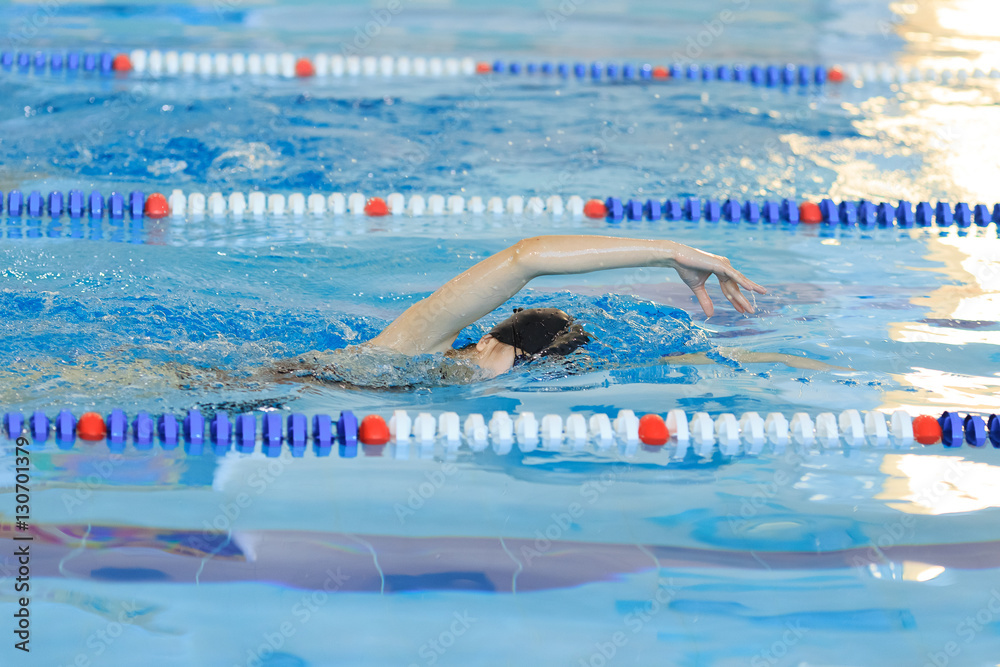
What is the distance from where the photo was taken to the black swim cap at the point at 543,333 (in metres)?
3.01

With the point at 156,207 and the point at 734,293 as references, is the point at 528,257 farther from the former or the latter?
the point at 156,207

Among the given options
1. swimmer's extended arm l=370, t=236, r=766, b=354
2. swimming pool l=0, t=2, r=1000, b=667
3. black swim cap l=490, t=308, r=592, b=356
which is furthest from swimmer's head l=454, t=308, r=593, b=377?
swimmer's extended arm l=370, t=236, r=766, b=354

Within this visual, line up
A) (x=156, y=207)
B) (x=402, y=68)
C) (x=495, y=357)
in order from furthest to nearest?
(x=402, y=68) → (x=156, y=207) → (x=495, y=357)

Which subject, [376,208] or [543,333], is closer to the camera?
[543,333]

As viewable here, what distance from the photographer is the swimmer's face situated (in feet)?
10.2

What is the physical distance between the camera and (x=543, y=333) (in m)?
3.03

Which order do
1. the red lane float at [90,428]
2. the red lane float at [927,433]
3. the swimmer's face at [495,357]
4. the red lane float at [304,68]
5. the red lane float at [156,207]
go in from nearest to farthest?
the red lane float at [90,428] < the red lane float at [927,433] < the swimmer's face at [495,357] < the red lane float at [156,207] < the red lane float at [304,68]

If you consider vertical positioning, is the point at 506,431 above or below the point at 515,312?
below

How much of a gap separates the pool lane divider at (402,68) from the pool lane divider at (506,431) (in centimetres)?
454

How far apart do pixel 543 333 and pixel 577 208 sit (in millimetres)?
1910

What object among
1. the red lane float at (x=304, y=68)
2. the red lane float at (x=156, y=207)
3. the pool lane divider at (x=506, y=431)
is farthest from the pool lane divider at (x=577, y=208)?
the red lane float at (x=304, y=68)

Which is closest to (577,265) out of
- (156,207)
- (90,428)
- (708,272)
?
(708,272)

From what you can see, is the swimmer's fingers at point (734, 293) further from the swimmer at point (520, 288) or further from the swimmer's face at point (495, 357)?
the swimmer's face at point (495, 357)

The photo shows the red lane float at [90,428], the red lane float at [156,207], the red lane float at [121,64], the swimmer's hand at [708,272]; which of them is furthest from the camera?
the red lane float at [121,64]
